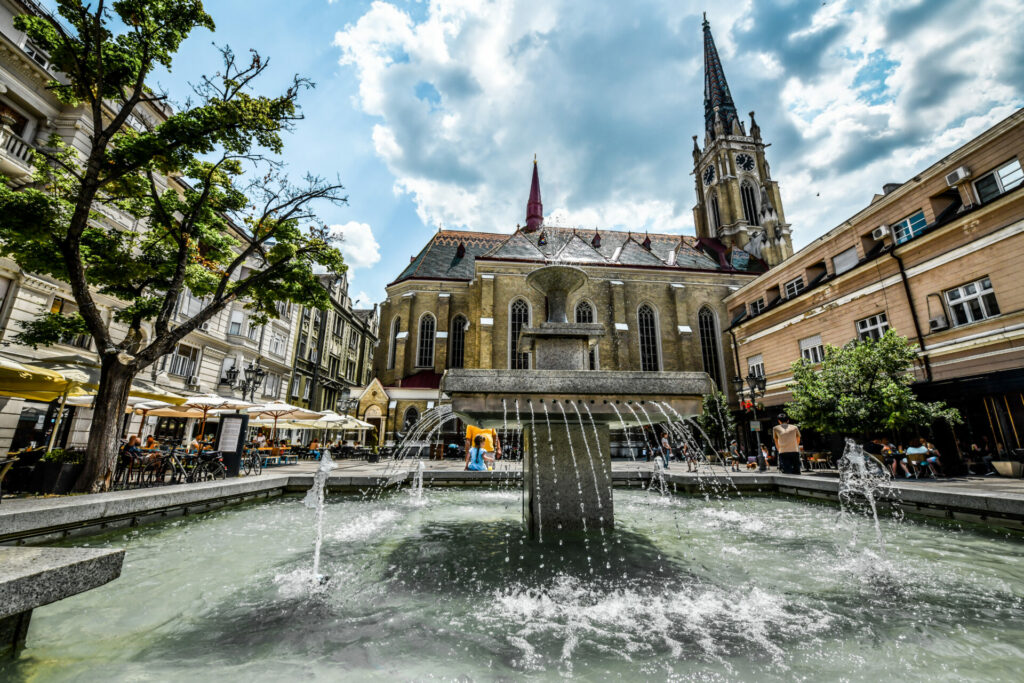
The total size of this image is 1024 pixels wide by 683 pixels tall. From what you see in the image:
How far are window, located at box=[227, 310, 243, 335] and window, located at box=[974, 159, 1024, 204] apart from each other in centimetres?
3287

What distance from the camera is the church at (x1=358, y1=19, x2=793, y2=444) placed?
28.3 metres

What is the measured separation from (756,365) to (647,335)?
8.23m

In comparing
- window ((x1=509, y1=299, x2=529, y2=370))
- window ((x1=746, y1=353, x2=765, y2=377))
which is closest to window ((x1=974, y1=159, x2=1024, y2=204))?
window ((x1=746, y1=353, x2=765, y2=377))

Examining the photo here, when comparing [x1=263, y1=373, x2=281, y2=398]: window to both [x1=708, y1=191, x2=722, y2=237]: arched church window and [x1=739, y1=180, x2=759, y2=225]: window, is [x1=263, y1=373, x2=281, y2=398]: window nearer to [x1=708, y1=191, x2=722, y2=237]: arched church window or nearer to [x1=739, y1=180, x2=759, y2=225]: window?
[x1=708, y1=191, x2=722, y2=237]: arched church window

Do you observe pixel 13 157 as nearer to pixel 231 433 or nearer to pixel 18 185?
pixel 18 185

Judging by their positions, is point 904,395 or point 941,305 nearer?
point 904,395

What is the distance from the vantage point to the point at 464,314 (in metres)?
31.2

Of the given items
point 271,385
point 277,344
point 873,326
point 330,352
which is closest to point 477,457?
point 873,326

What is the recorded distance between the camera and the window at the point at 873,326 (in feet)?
53.2

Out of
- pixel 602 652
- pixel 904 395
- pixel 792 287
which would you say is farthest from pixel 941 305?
pixel 602 652

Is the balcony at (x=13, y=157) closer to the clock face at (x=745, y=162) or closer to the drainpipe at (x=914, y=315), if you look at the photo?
the drainpipe at (x=914, y=315)

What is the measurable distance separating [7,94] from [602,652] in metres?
21.4

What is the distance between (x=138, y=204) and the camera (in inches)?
393

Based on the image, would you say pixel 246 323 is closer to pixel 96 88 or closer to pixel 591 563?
pixel 96 88
